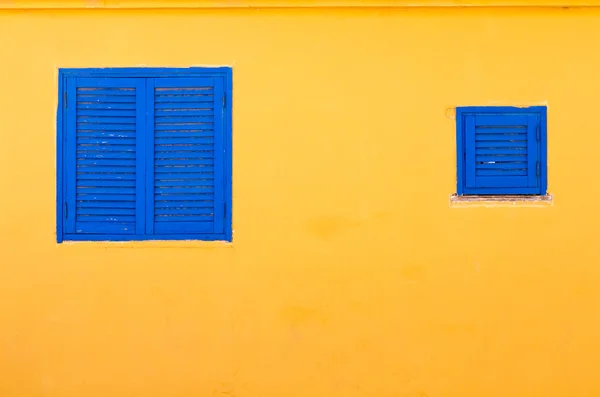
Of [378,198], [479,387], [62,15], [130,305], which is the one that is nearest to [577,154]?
[378,198]

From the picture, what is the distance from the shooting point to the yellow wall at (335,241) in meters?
3.46

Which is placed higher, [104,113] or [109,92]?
[109,92]

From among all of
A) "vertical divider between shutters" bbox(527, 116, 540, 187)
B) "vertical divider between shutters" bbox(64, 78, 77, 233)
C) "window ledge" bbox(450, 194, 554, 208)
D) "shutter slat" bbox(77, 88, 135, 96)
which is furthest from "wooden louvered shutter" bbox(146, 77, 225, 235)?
"vertical divider between shutters" bbox(527, 116, 540, 187)

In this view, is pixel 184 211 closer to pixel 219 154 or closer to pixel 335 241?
pixel 219 154

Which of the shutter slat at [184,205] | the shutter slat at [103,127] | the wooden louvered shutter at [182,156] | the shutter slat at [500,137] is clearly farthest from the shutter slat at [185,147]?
the shutter slat at [500,137]

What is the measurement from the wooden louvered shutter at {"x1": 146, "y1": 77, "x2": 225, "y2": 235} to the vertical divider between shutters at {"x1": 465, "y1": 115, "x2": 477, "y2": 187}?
1563 millimetres

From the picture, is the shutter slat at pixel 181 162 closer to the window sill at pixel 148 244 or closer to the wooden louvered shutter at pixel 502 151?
the window sill at pixel 148 244

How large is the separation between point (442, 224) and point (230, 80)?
1.63 m

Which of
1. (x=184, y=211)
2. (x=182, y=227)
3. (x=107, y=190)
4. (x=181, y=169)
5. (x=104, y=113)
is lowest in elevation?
(x=182, y=227)

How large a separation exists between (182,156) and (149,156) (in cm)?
21

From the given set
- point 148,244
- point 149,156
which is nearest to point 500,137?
point 149,156

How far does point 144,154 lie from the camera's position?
137 inches

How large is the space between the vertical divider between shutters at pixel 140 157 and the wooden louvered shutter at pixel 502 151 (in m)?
2.06

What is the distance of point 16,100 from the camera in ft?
11.4
